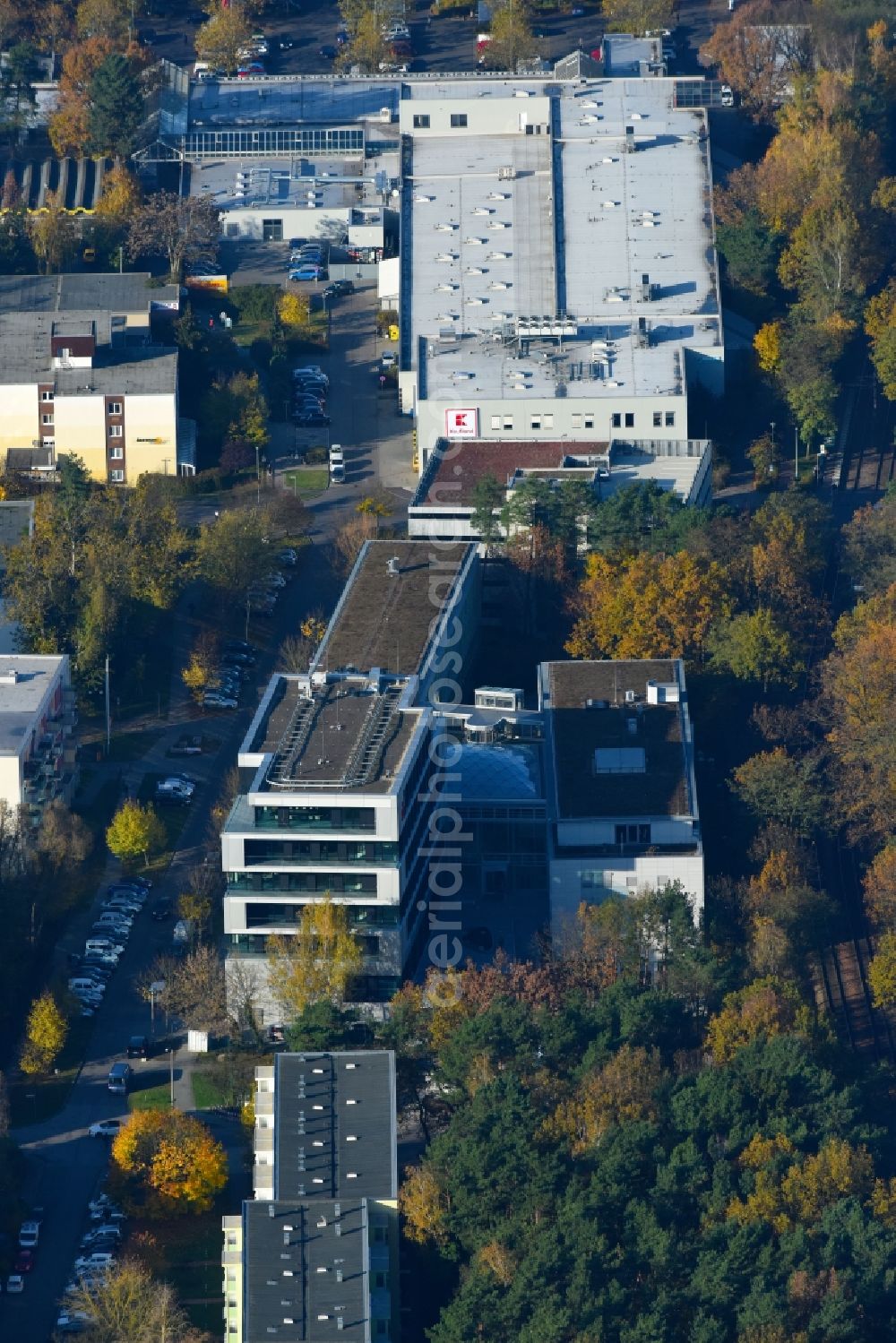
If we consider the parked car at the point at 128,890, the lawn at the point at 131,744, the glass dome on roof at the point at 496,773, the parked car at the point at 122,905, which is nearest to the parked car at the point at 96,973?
the parked car at the point at 122,905

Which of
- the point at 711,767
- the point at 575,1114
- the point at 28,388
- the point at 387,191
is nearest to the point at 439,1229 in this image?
the point at 575,1114

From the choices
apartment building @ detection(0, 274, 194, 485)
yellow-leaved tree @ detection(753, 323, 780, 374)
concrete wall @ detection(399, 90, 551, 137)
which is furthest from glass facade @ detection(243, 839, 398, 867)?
concrete wall @ detection(399, 90, 551, 137)

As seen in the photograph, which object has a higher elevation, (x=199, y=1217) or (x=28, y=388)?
(x=28, y=388)

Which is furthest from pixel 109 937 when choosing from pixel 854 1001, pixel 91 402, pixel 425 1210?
pixel 91 402

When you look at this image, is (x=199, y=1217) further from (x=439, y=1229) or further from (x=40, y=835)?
(x=40, y=835)

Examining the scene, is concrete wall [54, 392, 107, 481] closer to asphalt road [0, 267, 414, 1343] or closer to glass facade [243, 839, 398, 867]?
asphalt road [0, 267, 414, 1343]

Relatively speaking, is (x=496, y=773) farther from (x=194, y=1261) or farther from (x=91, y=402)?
(x=91, y=402)
